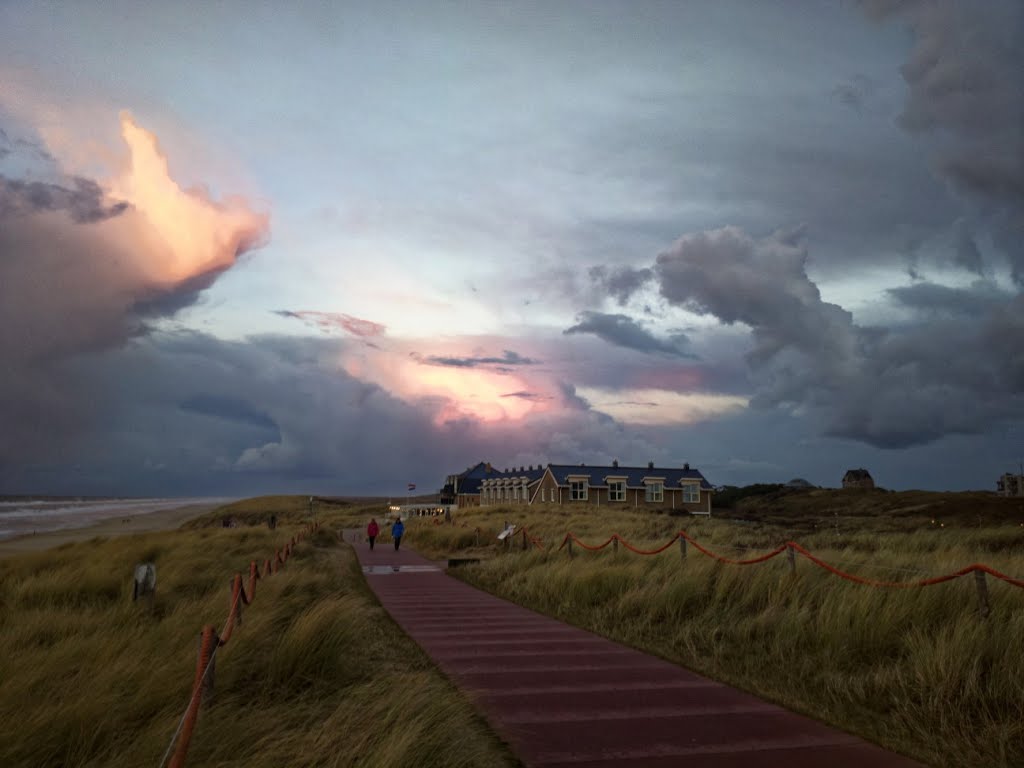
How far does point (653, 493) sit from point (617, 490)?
3074 mm

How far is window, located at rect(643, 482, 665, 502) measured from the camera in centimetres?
6294

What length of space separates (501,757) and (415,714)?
634 mm

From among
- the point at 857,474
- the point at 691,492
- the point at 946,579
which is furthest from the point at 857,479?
the point at 946,579

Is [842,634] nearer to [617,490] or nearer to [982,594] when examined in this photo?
[982,594]

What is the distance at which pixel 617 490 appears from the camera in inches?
2488

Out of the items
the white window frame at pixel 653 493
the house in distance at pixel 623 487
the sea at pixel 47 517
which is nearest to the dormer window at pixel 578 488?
the house in distance at pixel 623 487

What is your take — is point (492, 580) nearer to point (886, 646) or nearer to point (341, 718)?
point (886, 646)

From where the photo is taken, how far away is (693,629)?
31.3 ft

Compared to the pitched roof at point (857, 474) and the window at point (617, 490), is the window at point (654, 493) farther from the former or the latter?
the pitched roof at point (857, 474)

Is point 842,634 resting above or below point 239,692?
above

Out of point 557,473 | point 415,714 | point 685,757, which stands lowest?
point 685,757

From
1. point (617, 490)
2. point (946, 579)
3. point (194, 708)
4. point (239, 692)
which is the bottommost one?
point (239, 692)

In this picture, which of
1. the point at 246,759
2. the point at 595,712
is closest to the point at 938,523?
the point at 595,712

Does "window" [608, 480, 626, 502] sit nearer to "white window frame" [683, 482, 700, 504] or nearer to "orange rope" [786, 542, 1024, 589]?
"white window frame" [683, 482, 700, 504]
